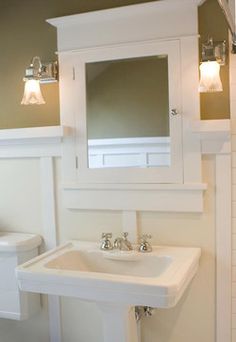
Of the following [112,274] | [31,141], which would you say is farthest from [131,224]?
[31,141]

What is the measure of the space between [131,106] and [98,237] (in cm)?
71

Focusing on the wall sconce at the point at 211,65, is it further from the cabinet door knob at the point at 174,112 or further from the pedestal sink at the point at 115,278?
the pedestal sink at the point at 115,278

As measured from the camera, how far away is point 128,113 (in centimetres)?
201

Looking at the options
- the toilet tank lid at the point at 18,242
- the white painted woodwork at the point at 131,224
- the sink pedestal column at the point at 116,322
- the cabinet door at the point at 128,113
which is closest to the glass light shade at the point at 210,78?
the cabinet door at the point at 128,113

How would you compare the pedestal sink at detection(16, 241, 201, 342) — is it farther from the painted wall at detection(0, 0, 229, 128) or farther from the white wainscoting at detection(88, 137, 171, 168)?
the painted wall at detection(0, 0, 229, 128)

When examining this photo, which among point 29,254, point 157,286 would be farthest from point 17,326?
point 157,286

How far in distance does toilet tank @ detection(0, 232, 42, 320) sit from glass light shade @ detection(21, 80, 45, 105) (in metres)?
0.72

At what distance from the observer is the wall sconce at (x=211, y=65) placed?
5.88 feet

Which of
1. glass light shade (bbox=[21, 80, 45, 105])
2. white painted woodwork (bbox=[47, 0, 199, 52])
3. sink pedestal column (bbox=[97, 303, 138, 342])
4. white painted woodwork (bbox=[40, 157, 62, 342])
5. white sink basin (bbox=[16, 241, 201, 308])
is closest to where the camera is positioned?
white sink basin (bbox=[16, 241, 201, 308])

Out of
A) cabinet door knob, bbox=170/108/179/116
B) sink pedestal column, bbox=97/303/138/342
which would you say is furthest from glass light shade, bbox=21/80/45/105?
sink pedestal column, bbox=97/303/138/342

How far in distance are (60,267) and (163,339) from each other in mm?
675

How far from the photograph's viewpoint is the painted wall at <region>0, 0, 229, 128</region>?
6.99 ft

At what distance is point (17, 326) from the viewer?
2.38 meters

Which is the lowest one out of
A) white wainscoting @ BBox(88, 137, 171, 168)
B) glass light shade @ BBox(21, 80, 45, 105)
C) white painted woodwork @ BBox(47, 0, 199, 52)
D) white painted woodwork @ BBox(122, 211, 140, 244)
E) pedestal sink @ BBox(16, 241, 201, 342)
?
pedestal sink @ BBox(16, 241, 201, 342)
